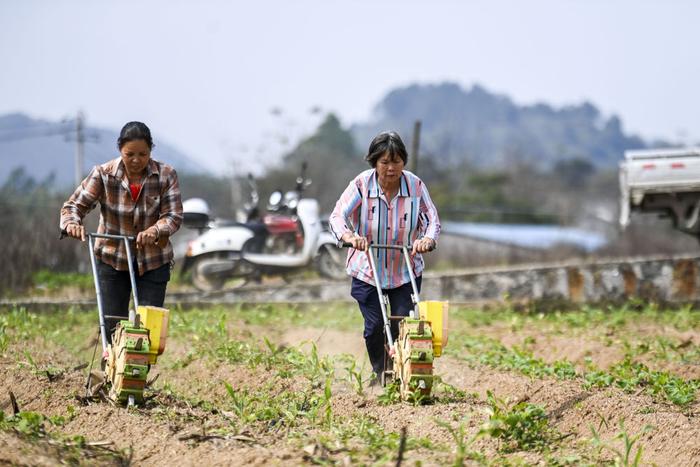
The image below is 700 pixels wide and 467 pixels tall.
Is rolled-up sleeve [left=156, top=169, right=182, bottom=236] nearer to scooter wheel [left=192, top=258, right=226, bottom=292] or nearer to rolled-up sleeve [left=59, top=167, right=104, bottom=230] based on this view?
rolled-up sleeve [left=59, top=167, right=104, bottom=230]

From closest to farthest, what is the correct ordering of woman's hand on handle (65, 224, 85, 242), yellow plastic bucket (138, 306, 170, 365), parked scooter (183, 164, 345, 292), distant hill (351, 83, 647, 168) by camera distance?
yellow plastic bucket (138, 306, 170, 365)
woman's hand on handle (65, 224, 85, 242)
parked scooter (183, 164, 345, 292)
distant hill (351, 83, 647, 168)

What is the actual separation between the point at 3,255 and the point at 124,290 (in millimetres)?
8518

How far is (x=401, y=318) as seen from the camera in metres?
6.01

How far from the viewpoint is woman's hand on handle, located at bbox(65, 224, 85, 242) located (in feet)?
18.8

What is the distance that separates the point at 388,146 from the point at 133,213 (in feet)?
5.44

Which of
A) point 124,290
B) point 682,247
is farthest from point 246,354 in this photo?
point 682,247

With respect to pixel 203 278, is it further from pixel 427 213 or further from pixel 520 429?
pixel 520 429

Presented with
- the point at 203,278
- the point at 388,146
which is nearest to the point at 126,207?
the point at 388,146

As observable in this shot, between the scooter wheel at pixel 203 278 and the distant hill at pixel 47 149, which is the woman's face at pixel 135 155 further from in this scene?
the distant hill at pixel 47 149

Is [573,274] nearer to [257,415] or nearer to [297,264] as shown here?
[297,264]

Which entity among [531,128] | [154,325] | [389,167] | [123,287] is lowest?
[154,325]

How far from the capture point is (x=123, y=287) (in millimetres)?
6230

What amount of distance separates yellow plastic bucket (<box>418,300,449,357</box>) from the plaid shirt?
1.66m

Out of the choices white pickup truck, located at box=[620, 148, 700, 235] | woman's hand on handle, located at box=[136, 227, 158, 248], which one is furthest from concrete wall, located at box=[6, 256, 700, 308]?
woman's hand on handle, located at box=[136, 227, 158, 248]
